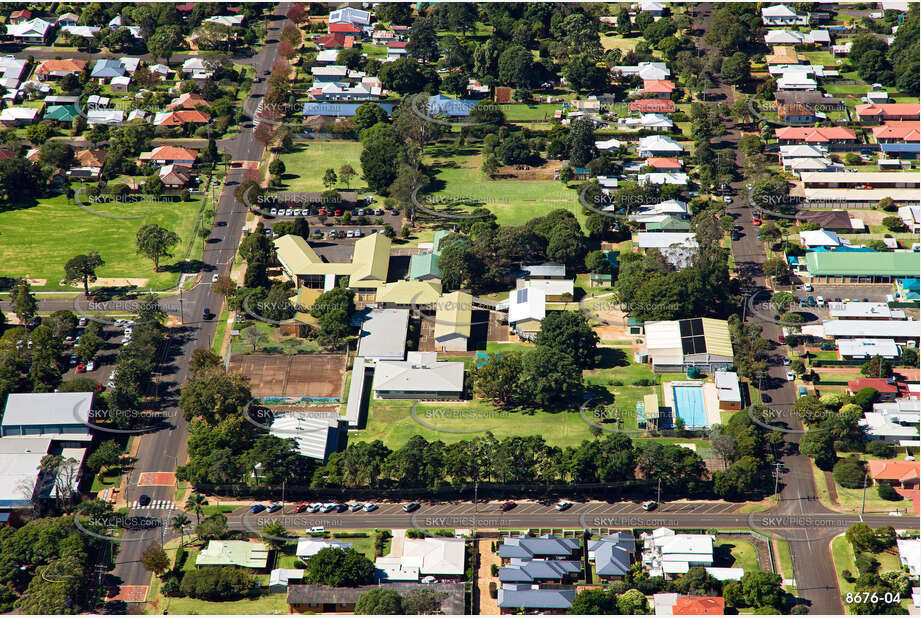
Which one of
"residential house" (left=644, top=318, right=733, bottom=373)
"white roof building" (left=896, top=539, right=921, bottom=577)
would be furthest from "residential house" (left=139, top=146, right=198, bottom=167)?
"white roof building" (left=896, top=539, right=921, bottom=577)

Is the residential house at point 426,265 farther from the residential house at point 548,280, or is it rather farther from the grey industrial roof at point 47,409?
the grey industrial roof at point 47,409

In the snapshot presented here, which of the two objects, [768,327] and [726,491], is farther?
[768,327]

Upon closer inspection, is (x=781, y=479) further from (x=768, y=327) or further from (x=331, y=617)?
(x=331, y=617)

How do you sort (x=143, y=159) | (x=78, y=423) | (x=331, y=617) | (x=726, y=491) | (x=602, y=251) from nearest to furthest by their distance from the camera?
1. (x=331, y=617)
2. (x=726, y=491)
3. (x=78, y=423)
4. (x=602, y=251)
5. (x=143, y=159)

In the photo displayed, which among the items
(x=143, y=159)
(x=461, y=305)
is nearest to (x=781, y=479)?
(x=461, y=305)

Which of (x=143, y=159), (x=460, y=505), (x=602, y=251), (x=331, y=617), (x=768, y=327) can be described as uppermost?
(x=143, y=159)

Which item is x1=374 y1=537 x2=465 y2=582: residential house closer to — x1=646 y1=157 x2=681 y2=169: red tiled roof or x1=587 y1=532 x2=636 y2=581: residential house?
x1=587 y1=532 x2=636 y2=581: residential house

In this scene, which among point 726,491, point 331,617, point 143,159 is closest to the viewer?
point 331,617
